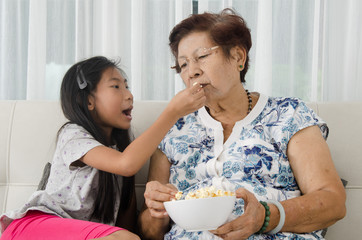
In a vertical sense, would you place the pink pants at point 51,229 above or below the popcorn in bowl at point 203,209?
below

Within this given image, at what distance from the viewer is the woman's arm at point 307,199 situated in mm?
1277

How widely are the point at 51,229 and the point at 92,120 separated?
52cm

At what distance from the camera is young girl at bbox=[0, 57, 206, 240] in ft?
4.78

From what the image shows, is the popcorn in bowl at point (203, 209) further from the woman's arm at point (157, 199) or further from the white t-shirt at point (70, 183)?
the white t-shirt at point (70, 183)

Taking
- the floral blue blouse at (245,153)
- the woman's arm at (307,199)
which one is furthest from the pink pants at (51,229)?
the woman's arm at (307,199)

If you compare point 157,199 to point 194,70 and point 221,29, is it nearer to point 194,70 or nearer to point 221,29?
point 194,70

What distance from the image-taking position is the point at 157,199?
50.7 inches

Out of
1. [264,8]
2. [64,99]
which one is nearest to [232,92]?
[64,99]

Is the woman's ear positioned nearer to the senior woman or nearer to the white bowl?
the senior woman

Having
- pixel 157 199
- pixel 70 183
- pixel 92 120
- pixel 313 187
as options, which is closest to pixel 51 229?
pixel 70 183

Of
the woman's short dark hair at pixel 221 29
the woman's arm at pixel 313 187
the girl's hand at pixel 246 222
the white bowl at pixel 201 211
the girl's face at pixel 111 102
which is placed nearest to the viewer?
the white bowl at pixel 201 211

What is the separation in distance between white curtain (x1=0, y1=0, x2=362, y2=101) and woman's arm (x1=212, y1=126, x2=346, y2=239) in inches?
35.3

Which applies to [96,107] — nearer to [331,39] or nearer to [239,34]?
[239,34]

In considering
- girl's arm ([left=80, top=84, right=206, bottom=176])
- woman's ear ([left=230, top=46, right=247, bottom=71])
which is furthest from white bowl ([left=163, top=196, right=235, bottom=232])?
woman's ear ([left=230, top=46, right=247, bottom=71])
